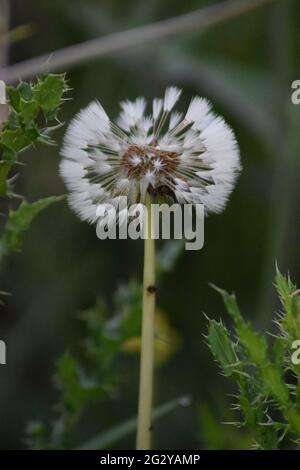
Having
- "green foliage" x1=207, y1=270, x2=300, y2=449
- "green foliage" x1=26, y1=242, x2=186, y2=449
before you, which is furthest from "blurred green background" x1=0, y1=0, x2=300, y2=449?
"green foliage" x1=207, y1=270, x2=300, y2=449

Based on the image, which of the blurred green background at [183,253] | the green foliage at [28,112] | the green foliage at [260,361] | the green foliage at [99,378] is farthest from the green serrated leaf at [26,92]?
the blurred green background at [183,253]

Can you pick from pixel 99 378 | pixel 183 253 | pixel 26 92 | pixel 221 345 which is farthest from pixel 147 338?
pixel 183 253

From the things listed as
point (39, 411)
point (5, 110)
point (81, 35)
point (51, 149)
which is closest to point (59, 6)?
point (81, 35)

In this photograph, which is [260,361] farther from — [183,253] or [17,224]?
[183,253]

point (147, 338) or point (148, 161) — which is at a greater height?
point (148, 161)

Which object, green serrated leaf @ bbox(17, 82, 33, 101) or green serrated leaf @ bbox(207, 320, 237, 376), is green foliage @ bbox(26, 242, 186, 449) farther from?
green serrated leaf @ bbox(17, 82, 33, 101)
